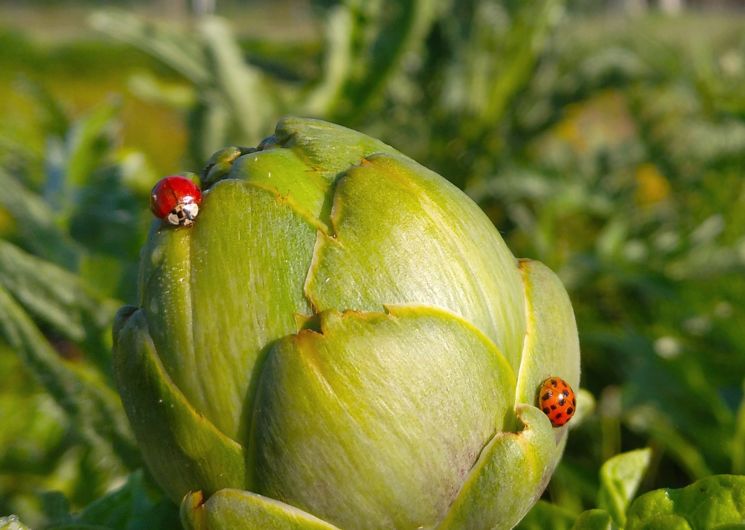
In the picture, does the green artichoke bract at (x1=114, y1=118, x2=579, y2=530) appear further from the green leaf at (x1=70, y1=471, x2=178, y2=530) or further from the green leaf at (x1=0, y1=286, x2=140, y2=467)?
the green leaf at (x1=0, y1=286, x2=140, y2=467)

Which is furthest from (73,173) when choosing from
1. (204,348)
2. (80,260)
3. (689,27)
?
(689,27)

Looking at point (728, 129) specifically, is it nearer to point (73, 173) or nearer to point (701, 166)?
point (701, 166)

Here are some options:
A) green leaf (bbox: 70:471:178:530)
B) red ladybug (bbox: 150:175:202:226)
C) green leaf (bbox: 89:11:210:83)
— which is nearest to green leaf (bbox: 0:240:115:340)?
green leaf (bbox: 70:471:178:530)

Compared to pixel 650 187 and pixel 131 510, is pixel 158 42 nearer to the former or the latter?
pixel 131 510

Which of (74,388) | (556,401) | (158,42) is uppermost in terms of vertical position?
(158,42)

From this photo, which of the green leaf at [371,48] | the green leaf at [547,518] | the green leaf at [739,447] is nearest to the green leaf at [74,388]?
the green leaf at [547,518]

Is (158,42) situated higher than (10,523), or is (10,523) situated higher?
(158,42)

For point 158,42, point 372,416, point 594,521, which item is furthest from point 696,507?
point 158,42
